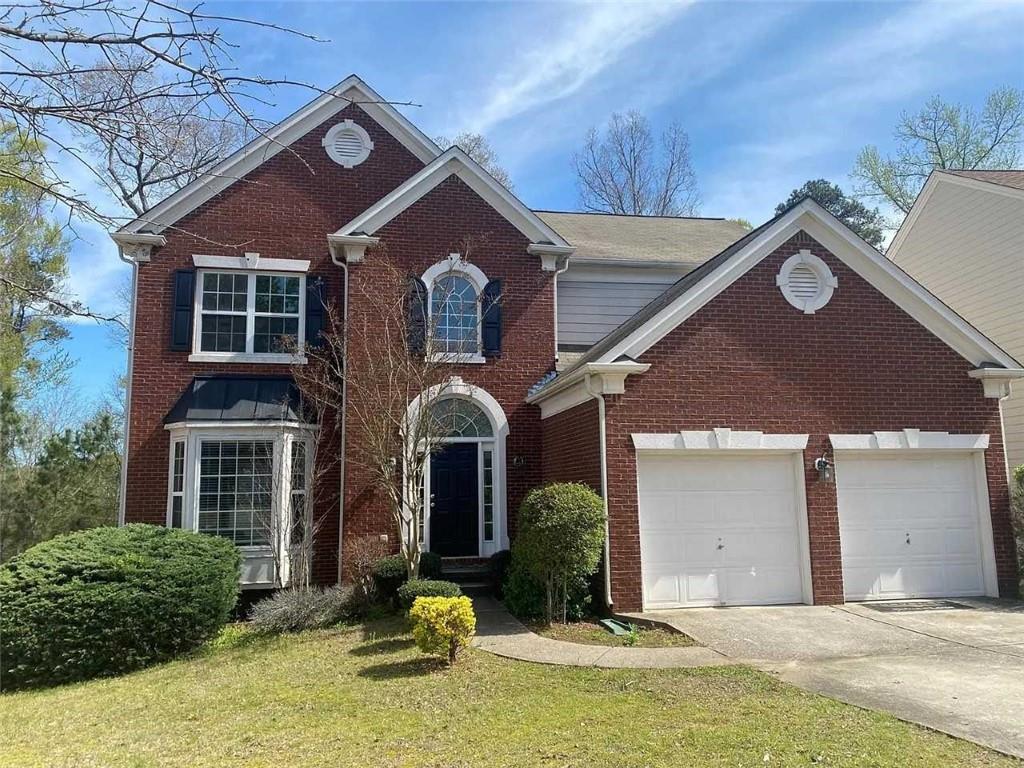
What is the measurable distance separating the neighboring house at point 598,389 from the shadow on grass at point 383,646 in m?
3.02

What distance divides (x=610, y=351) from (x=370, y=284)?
4.95m

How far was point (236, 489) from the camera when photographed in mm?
12570

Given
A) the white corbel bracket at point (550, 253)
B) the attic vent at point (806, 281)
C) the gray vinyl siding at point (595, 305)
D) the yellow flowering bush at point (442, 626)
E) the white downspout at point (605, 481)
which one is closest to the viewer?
the yellow flowering bush at point (442, 626)

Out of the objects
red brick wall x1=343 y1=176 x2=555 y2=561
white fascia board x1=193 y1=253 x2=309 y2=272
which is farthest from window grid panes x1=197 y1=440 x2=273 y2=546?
white fascia board x1=193 y1=253 x2=309 y2=272

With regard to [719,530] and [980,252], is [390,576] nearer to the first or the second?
[719,530]

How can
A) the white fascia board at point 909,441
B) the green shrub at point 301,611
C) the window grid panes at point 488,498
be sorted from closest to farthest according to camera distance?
the green shrub at point 301,611 < the white fascia board at point 909,441 < the window grid panes at point 488,498

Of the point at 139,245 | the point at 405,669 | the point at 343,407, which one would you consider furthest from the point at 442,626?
the point at 139,245

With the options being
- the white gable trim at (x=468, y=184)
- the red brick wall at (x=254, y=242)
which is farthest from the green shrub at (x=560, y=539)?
the white gable trim at (x=468, y=184)

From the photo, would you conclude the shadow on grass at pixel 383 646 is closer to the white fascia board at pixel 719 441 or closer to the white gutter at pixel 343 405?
the white gutter at pixel 343 405

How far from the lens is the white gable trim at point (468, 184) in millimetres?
13625

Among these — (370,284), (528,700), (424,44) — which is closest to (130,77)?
(424,44)

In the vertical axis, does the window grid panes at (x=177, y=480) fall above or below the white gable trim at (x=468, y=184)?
below

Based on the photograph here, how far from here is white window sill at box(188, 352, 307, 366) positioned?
13484 millimetres

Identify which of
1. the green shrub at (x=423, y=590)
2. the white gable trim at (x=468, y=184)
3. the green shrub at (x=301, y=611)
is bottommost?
the green shrub at (x=301, y=611)
